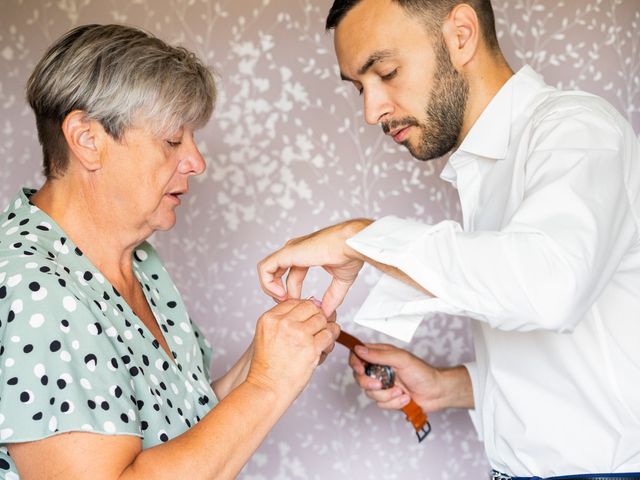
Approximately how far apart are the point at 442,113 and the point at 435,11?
0.71ft

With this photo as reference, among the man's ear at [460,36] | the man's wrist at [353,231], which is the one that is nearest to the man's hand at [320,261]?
the man's wrist at [353,231]

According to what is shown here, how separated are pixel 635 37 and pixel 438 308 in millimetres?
1948

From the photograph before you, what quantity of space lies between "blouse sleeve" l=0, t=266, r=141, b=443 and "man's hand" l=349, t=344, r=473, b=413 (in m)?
0.84

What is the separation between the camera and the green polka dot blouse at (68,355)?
4.29 feet

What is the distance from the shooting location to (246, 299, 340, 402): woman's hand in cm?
154

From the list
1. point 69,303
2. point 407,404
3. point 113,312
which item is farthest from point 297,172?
point 69,303

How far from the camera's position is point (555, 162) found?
1.33 m

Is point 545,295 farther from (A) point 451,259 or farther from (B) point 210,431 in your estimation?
(B) point 210,431

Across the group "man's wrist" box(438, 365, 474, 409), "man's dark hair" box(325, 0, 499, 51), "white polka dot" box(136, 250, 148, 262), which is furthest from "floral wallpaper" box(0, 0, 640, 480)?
"man's dark hair" box(325, 0, 499, 51)

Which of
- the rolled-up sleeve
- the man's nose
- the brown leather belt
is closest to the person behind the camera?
the rolled-up sleeve

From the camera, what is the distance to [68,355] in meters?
1.35

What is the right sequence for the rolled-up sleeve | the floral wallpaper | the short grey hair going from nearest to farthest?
1. the rolled-up sleeve
2. the short grey hair
3. the floral wallpaper

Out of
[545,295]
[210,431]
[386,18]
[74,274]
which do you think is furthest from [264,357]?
[386,18]

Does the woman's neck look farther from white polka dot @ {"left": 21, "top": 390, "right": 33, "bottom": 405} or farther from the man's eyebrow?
the man's eyebrow
